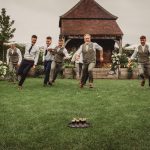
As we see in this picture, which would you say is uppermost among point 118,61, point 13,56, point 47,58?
point 13,56

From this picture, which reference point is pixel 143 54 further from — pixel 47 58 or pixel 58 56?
pixel 47 58

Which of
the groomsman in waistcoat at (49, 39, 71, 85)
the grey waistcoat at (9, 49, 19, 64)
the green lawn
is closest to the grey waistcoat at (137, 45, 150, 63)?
the groomsman in waistcoat at (49, 39, 71, 85)

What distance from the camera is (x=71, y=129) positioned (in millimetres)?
5965

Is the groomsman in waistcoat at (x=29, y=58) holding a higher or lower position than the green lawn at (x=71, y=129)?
higher

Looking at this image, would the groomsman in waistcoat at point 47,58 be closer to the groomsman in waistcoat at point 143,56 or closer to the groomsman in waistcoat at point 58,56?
the groomsman in waistcoat at point 58,56

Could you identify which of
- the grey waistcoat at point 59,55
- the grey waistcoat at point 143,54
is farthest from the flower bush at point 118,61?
the grey waistcoat at point 143,54

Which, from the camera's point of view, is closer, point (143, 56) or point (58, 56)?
point (143, 56)

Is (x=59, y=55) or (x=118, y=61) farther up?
(x=59, y=55)

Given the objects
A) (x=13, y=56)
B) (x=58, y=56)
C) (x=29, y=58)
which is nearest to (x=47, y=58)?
(x=58, y=56)

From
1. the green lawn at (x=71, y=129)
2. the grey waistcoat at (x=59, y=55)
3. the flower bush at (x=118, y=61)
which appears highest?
the grey waistcoat at (x=59, y=55)

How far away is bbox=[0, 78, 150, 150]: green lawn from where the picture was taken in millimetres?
5000

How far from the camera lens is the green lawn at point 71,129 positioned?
5.00 meters

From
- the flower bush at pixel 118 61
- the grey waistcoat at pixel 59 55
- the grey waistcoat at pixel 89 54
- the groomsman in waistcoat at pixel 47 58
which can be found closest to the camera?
the grey waistcoat at pixel 89 54

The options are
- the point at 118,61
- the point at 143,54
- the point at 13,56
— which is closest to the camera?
the point at 143,54
